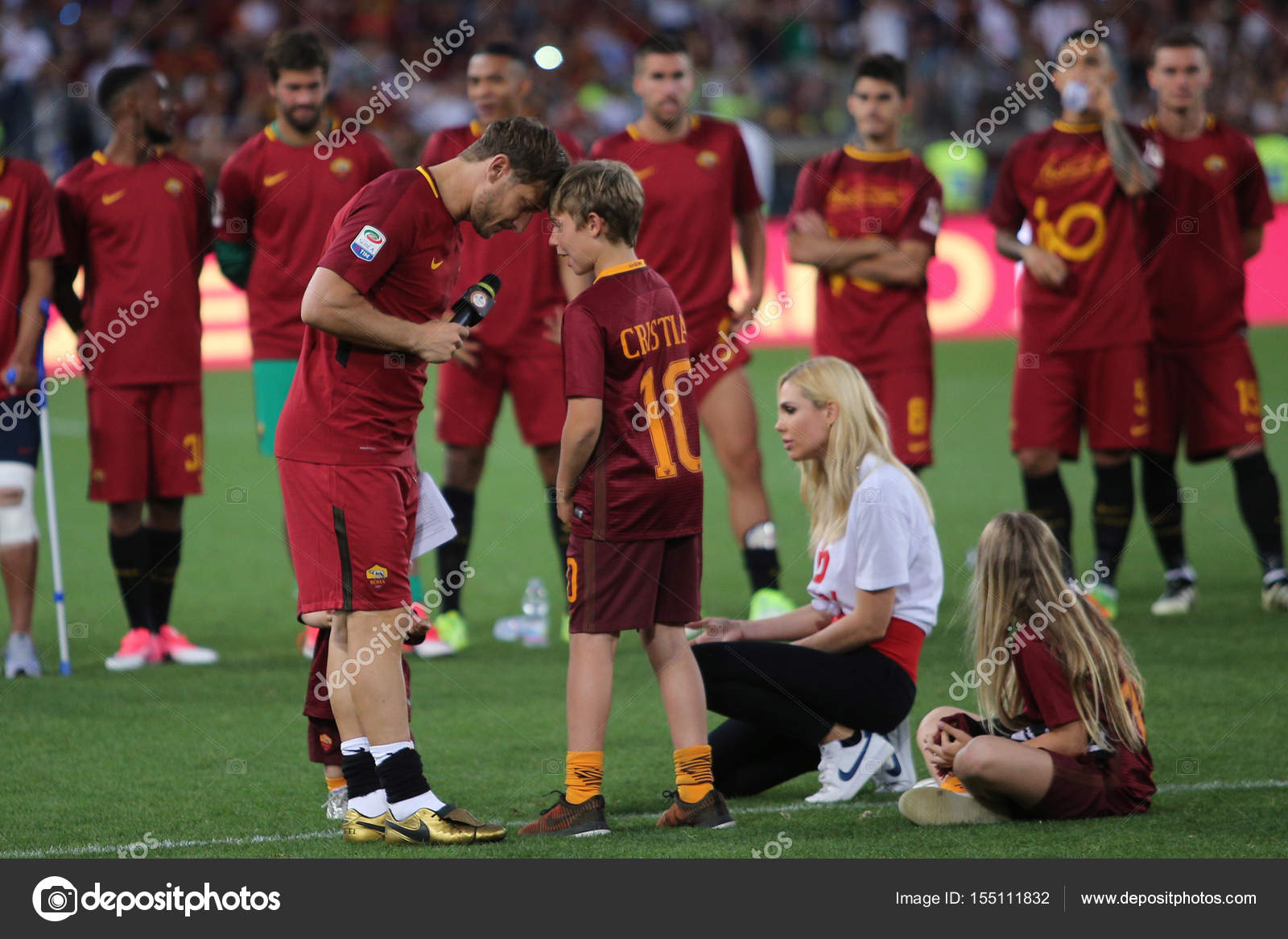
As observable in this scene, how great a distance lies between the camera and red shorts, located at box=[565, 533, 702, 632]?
4.64 meters

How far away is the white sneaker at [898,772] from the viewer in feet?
17.4

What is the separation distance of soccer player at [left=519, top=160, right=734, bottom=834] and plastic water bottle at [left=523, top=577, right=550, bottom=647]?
2.95 m

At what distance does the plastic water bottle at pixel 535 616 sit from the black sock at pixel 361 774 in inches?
121

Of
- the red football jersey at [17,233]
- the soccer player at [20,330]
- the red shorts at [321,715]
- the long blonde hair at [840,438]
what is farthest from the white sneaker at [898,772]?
the red football jersey at [17,233]

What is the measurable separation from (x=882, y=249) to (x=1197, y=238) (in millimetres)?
1664

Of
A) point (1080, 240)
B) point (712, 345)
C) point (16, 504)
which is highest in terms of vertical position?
point (1080, 240)

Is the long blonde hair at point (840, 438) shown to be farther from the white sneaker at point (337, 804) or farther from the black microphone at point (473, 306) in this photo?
the white sneaker at point (337, 804)

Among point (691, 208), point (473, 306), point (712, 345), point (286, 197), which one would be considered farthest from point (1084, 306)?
point (473, 306)

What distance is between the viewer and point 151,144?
752 centimetres

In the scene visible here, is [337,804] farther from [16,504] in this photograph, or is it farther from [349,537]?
[16,504]

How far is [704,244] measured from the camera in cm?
785
